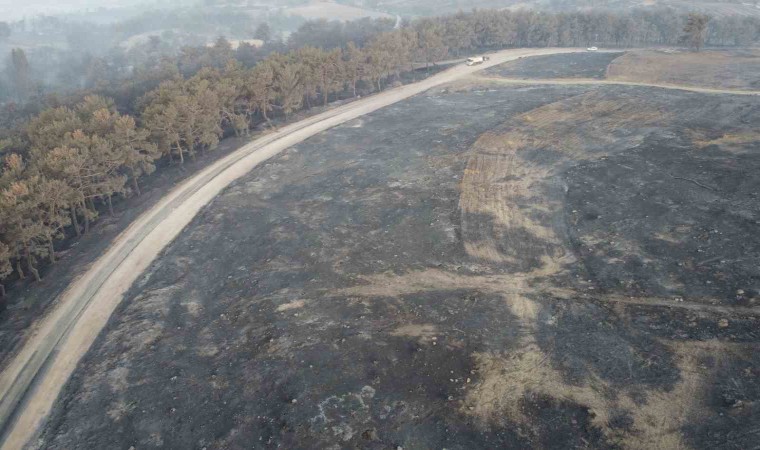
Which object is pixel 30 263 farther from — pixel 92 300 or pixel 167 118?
pixel 167 118

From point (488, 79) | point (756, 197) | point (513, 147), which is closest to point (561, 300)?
point (756, 197)

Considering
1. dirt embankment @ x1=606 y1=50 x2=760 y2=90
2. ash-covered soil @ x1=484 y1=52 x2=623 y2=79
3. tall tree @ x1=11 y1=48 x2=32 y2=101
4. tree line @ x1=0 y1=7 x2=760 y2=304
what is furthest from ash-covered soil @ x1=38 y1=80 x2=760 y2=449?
tall tree @ x1=11 y1=48 x2=32 y2=101

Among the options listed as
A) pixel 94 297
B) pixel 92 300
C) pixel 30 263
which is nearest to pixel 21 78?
pixel 30 263

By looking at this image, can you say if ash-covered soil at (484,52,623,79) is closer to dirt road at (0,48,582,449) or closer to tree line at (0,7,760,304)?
tree line at (0,7,760,304)

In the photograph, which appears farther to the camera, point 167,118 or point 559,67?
point 559,67

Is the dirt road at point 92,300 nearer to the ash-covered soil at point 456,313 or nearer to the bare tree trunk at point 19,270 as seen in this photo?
the ash-covered soil at point 456,313

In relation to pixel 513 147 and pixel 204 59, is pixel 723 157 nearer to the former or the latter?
pixel 513 147
